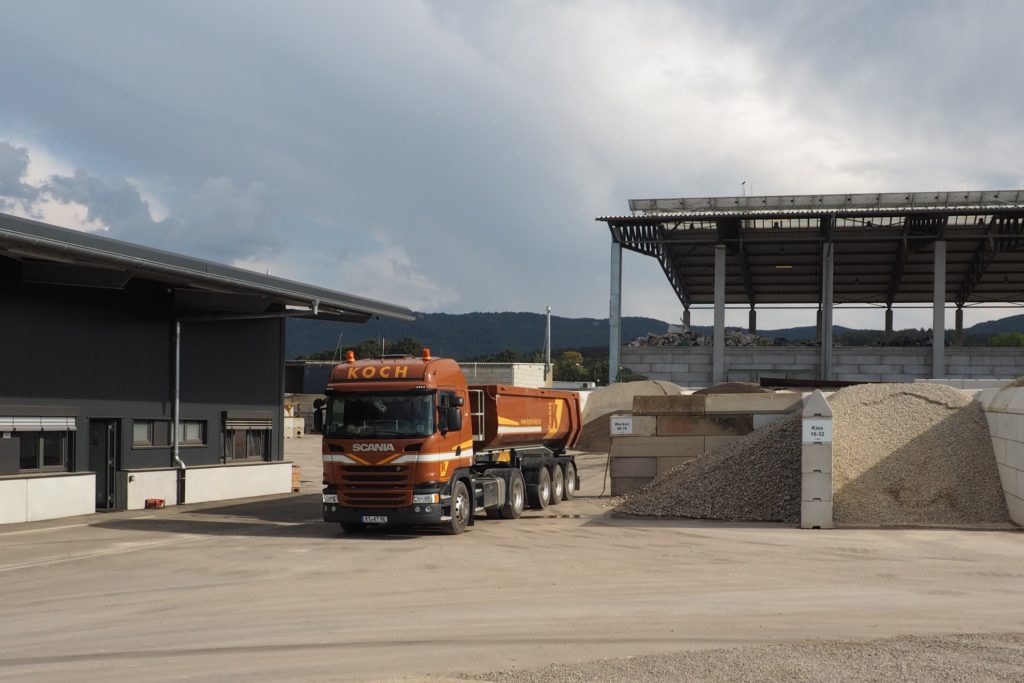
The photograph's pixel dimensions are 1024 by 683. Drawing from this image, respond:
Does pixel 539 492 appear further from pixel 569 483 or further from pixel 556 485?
pixel 569 483

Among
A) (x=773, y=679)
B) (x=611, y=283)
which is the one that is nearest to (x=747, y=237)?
(x=611, y=283)

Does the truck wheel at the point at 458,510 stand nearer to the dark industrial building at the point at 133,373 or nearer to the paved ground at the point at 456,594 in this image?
the paved ground at the point at 456,594

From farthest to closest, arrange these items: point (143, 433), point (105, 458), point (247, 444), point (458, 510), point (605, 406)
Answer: point (605, 406), point (247, 444), point (143, 433), point (105, 458), point (458, 510)

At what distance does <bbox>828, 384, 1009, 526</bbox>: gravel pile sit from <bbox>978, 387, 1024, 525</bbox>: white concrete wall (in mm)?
258

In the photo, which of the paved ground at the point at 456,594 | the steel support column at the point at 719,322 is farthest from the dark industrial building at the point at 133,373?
the steel support column at the point at 719,322

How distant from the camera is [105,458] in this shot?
23.7m

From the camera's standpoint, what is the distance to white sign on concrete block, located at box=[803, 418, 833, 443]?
1977 centimetres

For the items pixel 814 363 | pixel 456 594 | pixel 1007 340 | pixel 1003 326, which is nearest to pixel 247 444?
pixel 456 594

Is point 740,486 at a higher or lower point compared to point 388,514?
higher

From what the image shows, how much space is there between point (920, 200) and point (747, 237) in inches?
334

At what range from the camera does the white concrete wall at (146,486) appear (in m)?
23.7

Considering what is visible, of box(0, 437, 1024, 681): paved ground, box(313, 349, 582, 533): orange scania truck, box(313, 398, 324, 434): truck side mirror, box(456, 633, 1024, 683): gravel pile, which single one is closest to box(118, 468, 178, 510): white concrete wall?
box(0, 437, 1024, 681): paved ground

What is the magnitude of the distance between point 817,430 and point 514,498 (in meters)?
6.69

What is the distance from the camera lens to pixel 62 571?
1525 cm
